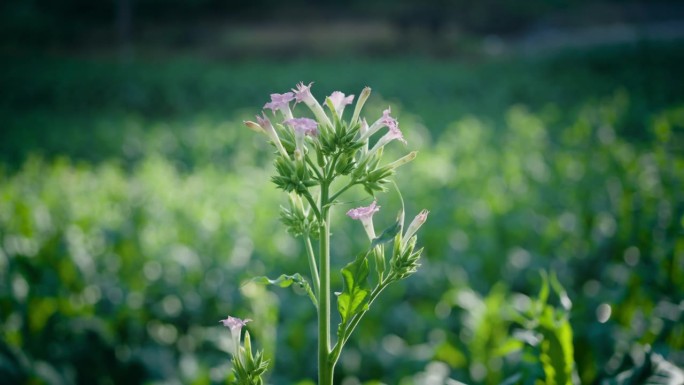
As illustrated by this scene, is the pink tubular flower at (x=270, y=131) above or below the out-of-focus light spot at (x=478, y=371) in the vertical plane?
above

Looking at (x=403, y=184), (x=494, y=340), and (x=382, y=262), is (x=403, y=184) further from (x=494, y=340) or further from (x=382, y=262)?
(x=382, y=262)

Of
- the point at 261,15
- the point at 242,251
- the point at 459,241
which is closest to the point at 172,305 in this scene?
the point at 242,251

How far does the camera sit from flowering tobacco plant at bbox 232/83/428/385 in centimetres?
102

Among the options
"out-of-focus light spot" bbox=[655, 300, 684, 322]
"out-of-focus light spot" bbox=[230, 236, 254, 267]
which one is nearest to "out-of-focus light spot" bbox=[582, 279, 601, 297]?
"out-of-focus light spot" bbox=[655, 300, 684, 322]

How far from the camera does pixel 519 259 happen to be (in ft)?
11.8

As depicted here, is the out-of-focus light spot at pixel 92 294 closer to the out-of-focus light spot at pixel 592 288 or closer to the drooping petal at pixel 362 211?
the drooping petal at pixel 362 211

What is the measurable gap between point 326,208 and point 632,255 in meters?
3.10

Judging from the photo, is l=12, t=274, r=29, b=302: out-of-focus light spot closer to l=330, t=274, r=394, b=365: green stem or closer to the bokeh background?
the bokeh background

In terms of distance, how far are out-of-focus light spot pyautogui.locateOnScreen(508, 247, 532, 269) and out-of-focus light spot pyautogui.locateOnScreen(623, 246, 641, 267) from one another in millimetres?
581

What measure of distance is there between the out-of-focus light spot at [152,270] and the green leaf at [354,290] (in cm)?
273

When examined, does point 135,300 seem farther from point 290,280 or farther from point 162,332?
point 290,280

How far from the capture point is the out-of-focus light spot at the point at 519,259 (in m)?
3.56

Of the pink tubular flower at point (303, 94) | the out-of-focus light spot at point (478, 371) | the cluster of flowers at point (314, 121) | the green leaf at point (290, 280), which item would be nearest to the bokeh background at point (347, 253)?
the out-of-focus light spot at point (478, 371)

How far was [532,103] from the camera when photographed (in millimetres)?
14219
